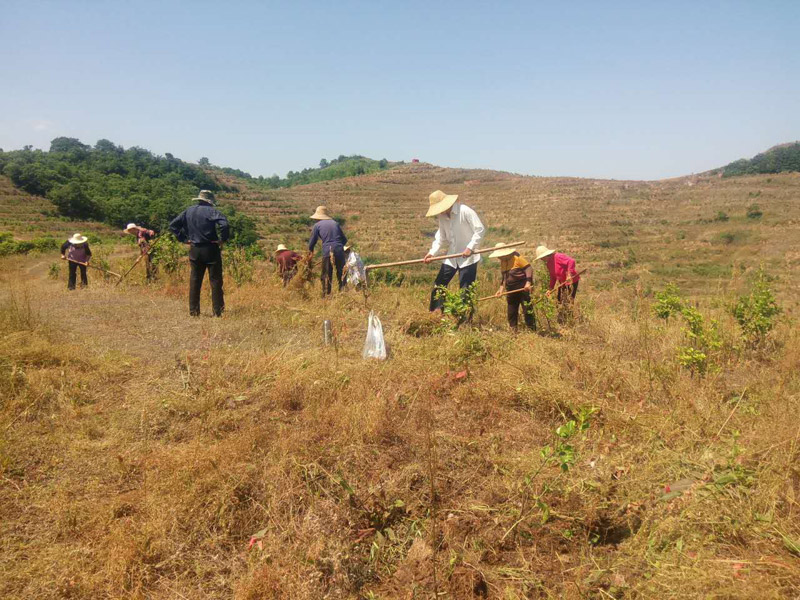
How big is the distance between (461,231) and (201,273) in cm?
296

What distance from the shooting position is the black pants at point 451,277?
17.2 feet

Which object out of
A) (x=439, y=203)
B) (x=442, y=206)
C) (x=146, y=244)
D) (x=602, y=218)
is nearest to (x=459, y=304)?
(x=442, y=206)

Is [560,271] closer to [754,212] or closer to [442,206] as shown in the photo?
[442,206]

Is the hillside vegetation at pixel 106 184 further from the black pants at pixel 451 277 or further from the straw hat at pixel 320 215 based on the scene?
the black pants at pixel 451 277

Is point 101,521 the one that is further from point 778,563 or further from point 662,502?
point 778,563

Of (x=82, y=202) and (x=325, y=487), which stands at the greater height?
(x=82, y=202)

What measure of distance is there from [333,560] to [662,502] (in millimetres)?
1581

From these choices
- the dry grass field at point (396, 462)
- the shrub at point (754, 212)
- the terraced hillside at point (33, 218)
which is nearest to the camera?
the dry grass field at point (396, 462)

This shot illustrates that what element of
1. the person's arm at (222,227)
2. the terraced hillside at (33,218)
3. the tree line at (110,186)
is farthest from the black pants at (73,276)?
the terraced hillside at (33,218)

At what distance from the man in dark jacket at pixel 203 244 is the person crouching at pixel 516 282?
9.98 ft

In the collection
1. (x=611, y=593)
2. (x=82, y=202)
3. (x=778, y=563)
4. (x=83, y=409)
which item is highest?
(x=82, y=202)

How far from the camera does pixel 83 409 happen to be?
10.3 feet

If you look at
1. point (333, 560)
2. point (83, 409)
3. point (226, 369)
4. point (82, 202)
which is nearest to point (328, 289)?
point (226, 369)

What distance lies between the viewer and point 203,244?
17.9 feet
